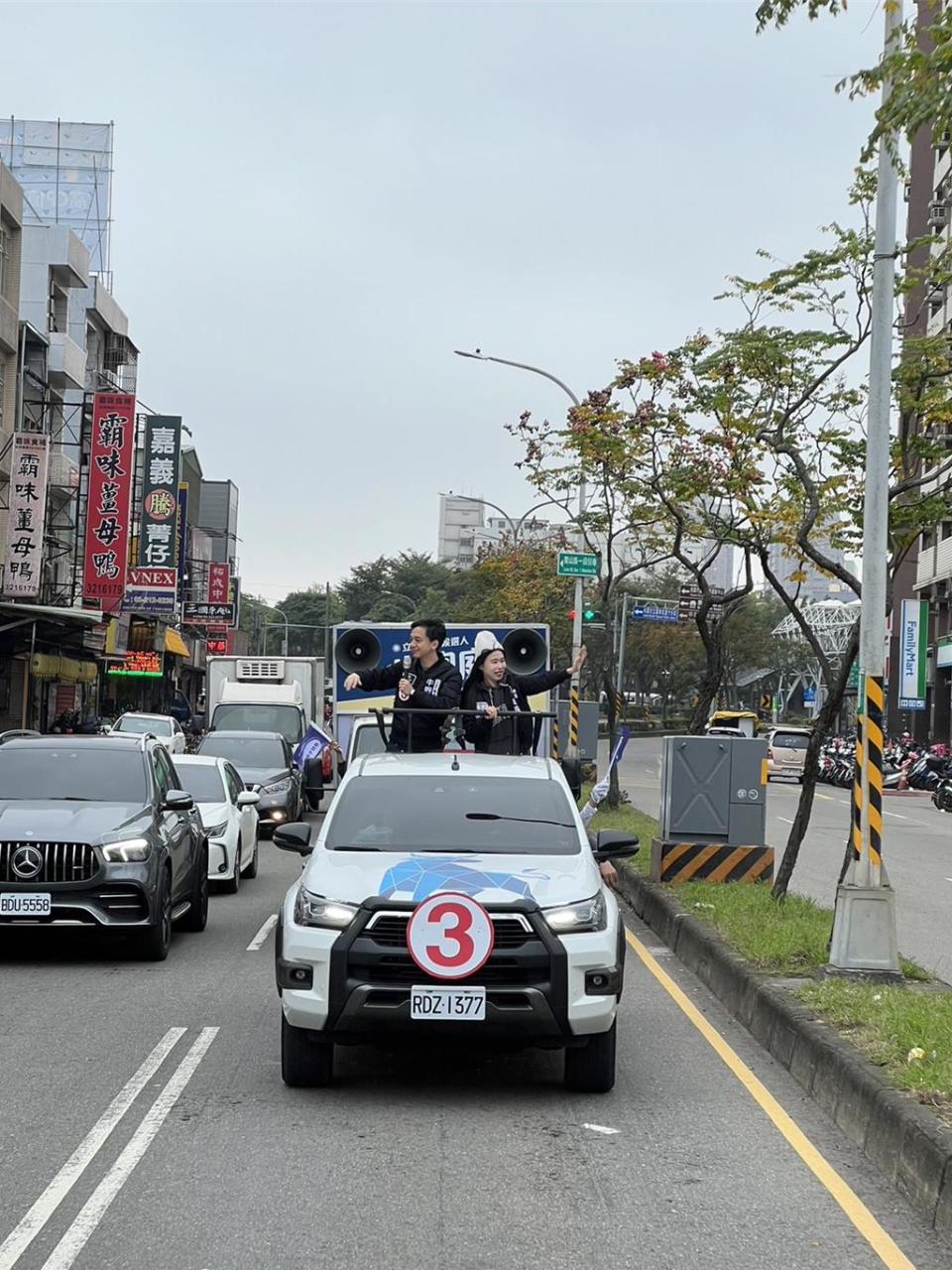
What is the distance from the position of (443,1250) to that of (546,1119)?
1.97 metres

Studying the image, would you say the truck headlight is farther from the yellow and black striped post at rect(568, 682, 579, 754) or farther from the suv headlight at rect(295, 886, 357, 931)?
the suv headlight at rect(295, 886, 357, 931)

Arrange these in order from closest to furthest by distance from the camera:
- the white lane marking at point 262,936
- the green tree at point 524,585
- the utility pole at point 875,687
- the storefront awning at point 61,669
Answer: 1. the utility pole at point 875,687
2. the white lane marking at point 262,936
3. the storefront awning at point 61,669
4. the green tree at point 524,585

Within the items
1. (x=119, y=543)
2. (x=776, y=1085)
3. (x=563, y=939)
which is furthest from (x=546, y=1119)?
(x=119, y=543)

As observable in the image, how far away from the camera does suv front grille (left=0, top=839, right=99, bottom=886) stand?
1115 centimetres

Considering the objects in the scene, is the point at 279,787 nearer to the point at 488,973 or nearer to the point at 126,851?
the point at 126,851

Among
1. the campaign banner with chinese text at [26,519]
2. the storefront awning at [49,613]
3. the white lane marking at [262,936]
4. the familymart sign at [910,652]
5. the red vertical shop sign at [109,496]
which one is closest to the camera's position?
the white lane marking at [262,936]

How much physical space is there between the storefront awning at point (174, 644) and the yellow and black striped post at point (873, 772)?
169 ft

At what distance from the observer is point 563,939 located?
746cm

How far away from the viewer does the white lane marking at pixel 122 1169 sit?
5.27m

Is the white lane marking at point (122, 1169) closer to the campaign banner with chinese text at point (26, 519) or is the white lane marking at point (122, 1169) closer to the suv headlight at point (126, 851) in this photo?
the suv headlight at point (126, 851)

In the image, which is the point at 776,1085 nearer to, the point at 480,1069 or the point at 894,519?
the point at 480,1069

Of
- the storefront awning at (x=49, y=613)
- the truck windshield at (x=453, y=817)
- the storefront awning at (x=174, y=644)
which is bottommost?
the truck windshield at (x=453, y=817)

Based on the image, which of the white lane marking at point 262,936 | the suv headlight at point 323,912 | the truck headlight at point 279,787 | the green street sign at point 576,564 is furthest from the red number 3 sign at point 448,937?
the green street sign at point 576,564

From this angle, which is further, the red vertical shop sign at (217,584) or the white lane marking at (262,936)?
the red vertical shop sign at (217,584)
